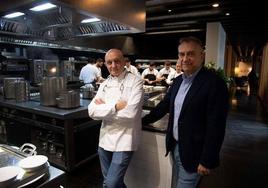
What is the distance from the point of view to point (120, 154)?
Answer: 1.54 m

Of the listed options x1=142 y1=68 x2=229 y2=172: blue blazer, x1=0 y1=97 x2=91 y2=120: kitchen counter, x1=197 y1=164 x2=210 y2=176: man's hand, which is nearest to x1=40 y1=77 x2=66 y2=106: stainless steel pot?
x1=0 y1=97 x2=91 y2=120: kitchen counter

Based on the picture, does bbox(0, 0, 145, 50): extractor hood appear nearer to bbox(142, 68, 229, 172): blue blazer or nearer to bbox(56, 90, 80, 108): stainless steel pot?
bbox(56, 90, 80, 108): stainless steel pot

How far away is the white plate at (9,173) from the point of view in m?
0.91

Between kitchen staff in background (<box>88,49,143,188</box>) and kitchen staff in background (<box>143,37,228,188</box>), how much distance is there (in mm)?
285

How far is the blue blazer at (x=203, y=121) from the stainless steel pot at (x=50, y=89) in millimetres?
1957

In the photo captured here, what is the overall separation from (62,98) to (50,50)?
3965mm

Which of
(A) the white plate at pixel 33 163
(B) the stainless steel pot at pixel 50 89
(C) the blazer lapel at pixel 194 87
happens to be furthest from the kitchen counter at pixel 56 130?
(C) the blazer lapel at pixel 194 87

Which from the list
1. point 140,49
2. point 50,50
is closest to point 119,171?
point 50,50

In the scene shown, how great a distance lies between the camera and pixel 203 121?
1283 mm

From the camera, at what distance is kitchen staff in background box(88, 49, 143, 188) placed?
1517 millimetres

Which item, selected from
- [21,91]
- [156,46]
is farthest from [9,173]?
[156,46]

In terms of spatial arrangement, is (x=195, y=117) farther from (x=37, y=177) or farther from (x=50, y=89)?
(x=50, y=89)

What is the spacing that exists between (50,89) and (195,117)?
2.08 metres

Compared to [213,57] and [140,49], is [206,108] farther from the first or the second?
[140,49]
